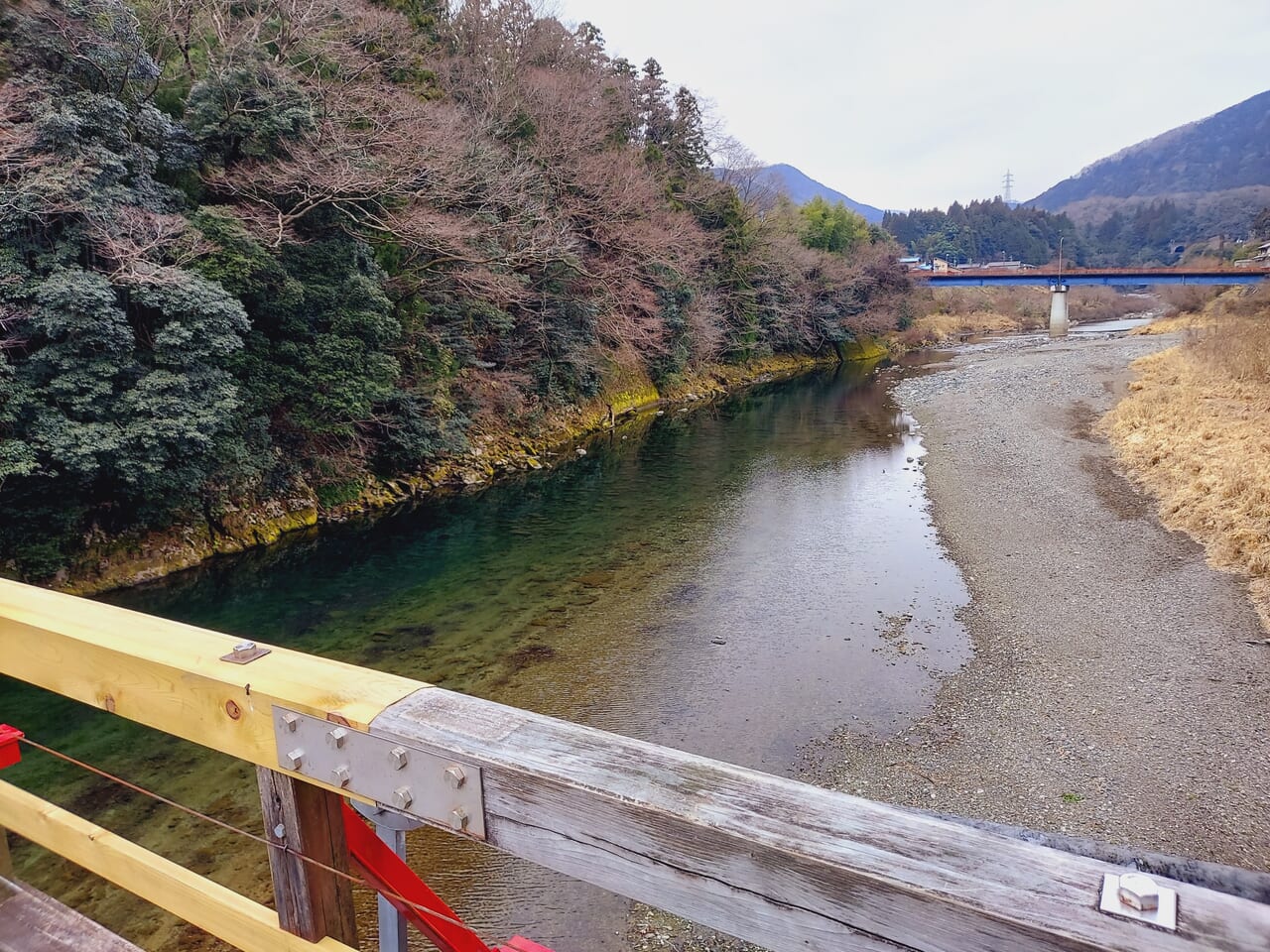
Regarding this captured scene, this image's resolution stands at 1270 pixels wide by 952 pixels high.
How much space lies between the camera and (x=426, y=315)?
15.3 m

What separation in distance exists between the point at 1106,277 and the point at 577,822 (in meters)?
62.3

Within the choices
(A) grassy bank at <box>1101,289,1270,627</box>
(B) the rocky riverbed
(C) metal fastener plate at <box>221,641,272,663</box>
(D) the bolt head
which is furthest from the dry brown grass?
(D) the bolt head

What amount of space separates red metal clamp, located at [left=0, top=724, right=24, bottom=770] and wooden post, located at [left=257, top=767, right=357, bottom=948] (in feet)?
4.27

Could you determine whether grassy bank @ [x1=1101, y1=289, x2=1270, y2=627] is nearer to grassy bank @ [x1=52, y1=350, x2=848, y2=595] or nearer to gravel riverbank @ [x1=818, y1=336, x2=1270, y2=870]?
gravel riverbank @ [x1=818, y1=336, x2=1270, y2=870]

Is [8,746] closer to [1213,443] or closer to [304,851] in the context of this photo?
[304,851]

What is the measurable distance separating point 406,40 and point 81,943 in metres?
19.7

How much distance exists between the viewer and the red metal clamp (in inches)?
83.7

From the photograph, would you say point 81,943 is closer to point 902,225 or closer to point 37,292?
point 37,292

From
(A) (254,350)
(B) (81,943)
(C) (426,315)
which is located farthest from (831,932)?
(C) (426,315)

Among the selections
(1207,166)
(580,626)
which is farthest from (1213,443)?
(1207,166)

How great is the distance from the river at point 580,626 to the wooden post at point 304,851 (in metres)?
3.53

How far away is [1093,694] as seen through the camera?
682cm

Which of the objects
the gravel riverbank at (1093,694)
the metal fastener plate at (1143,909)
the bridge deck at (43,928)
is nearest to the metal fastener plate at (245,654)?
the bridge deck at (43,928)

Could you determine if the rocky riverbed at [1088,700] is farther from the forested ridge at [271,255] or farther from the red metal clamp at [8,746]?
the forested ridge at [271,255]
